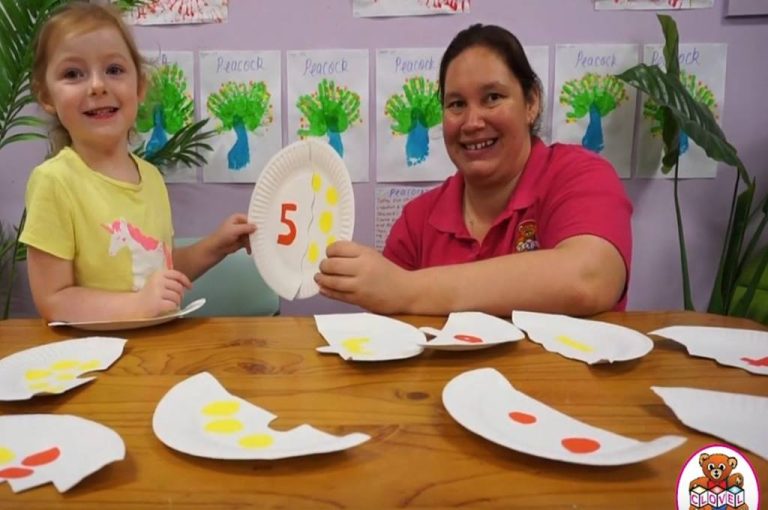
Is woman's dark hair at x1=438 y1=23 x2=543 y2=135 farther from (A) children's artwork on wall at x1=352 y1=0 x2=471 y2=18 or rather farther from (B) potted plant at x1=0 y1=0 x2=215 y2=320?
(B) potted plant at x1=0 y1=0 x2=215 y2=320

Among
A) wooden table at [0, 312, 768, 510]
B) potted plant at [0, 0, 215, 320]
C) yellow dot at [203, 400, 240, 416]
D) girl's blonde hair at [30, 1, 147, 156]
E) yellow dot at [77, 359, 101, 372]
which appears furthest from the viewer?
potted plant at [0, 0, 215, 320]

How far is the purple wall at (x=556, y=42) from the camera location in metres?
1.72

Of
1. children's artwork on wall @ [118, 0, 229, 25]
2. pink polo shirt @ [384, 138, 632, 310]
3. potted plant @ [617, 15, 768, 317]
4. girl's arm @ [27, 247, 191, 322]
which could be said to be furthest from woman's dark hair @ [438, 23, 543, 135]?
children's artwork on wall @ [118, 0, 229, 25]

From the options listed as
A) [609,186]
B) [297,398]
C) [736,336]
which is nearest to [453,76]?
[609,186]

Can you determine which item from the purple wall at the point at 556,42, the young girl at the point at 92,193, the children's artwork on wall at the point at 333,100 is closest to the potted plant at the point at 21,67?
the purple wall at the point at 556,42

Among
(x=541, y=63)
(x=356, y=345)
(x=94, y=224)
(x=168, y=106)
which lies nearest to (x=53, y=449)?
(x=356, y=345)

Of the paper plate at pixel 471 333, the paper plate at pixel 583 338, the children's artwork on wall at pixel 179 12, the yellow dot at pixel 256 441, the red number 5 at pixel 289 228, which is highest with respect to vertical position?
the children's artwork on wall at pixel 179 12

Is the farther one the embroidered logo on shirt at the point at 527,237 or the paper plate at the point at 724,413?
the embroidered logo on shirt at the point at 527,237

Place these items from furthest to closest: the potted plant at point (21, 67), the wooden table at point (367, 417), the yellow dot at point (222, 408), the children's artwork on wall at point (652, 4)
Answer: the children's artwork on wall at point (652, 4) < the potted plant at point (21, 67) < the yellow dot at point (222, 408) < the wooden table at point (367, 417)

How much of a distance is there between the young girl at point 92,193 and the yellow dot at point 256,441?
47cm

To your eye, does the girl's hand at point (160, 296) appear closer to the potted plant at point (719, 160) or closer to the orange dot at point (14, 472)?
the orange dot at point (14, 472)

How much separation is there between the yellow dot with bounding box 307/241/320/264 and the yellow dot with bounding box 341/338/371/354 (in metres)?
0.25

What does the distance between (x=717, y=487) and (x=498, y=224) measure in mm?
794

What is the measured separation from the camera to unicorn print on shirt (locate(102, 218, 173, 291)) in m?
1.10
